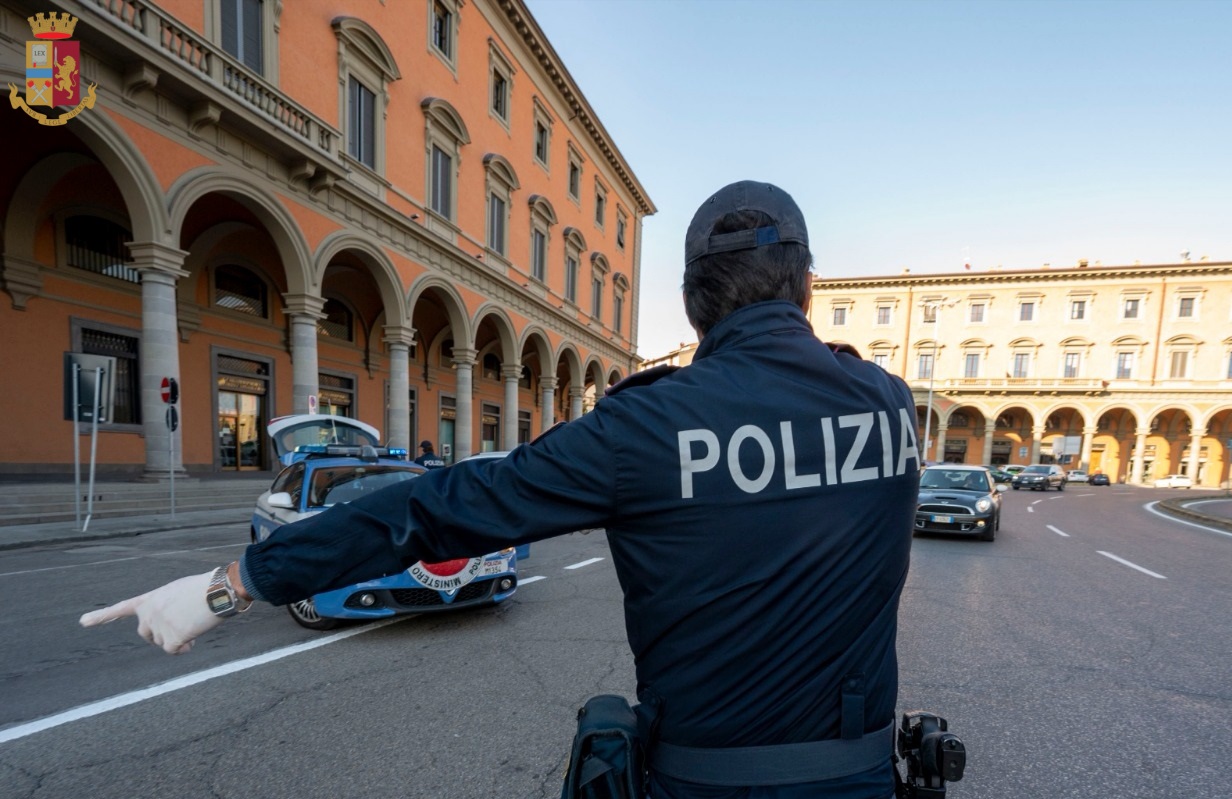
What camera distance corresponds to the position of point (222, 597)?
1029 millimetres

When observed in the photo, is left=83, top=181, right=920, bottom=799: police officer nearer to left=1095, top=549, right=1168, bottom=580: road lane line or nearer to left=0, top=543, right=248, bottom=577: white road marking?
left=0, top=543, right=248, bottom=577: white road marking

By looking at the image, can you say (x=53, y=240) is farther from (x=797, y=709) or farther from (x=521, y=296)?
(x=797, y=709)

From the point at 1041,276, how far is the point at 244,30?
53906 millimetres

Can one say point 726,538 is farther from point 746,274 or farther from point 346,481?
point 346,481

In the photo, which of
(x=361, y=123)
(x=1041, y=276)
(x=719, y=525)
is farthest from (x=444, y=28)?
(x=1041, y=276)

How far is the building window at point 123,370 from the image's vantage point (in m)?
12.7

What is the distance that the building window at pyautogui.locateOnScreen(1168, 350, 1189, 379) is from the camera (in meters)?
40.4

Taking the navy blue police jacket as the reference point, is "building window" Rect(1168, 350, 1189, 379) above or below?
above

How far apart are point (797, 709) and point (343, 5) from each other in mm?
18892

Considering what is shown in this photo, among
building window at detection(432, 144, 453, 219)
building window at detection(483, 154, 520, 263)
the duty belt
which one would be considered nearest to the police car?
the duty belt

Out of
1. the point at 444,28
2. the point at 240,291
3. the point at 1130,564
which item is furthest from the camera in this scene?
the point at 444,28

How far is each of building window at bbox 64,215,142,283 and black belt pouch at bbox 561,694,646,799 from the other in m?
16.5

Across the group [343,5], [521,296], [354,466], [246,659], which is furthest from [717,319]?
[521,296]

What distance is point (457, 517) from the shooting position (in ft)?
3.08
